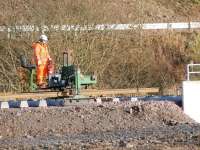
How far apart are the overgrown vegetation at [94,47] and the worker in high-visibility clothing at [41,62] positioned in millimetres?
5155

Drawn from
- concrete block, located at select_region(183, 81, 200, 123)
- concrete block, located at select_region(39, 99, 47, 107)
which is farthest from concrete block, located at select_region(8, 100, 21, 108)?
concrete block, located at select_region(183, 81, 200, 123)

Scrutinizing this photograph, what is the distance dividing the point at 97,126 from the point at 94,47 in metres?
10.5

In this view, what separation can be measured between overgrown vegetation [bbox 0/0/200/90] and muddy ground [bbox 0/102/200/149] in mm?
7828

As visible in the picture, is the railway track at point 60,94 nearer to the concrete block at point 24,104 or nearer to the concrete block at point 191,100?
the concrete block at point 24,104

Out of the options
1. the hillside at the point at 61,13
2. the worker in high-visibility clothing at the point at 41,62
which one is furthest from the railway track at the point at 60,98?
the hillside at the point at 61,13

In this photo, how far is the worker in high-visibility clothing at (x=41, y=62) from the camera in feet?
66.3

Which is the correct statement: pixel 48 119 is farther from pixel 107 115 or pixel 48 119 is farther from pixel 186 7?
pixel 186 7

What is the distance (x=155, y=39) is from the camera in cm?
3594

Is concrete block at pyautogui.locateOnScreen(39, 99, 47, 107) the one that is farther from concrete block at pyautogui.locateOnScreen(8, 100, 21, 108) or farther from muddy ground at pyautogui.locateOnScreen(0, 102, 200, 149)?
muddy ground at pyautogui.locateOnScreen(0, 102, 200, 149)

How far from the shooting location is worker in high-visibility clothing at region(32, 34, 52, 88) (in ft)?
66.3

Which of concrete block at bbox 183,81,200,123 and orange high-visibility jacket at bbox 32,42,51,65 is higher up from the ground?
orange high-visibility jacket at bbox 32,42,51,65

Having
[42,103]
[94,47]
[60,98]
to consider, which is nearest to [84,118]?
[42,103]

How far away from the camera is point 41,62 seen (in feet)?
66.7

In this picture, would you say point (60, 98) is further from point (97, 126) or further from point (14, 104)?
point (97, 126)
